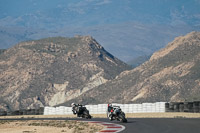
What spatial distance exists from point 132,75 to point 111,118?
137476 mm

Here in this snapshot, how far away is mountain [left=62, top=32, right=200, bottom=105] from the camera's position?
15338 centimetres

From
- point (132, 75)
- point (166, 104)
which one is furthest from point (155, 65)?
point (166, 104)

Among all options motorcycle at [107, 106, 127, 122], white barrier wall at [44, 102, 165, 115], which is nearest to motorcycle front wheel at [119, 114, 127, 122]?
motorcycle at [107, 106, 127, 122]

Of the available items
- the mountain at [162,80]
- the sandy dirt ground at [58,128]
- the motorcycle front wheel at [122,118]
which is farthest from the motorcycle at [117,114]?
the mountain at [162,80]

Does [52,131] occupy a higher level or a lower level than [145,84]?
lower

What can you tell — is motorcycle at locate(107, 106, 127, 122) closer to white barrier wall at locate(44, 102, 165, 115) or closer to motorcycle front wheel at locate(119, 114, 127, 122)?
motorcycle front wheel at locate(119, 114, 127, 122)

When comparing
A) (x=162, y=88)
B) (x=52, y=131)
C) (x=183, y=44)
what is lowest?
(x=52, y=131)

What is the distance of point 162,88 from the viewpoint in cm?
15900

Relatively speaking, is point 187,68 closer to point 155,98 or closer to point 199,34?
point 155,98

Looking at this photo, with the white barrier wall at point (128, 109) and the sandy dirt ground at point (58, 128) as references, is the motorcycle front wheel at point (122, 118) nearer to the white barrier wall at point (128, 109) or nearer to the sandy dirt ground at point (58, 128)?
the sandy dirt ground at point (58, 128)

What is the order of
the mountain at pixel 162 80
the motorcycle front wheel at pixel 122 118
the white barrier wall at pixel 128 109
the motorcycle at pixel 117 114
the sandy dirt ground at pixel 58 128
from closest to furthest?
the sandy dirt ground at pixel 58 128 < the motorcycle front wheel at pixel 122 118 < the motorcycle at pixel 117 114 < the white barrier wall at pixel 128 109 < the mountain at pixel 162 80

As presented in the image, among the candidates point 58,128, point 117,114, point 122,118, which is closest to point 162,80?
point 117,114

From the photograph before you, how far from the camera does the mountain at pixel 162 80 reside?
153 metres

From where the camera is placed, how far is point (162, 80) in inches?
6496
